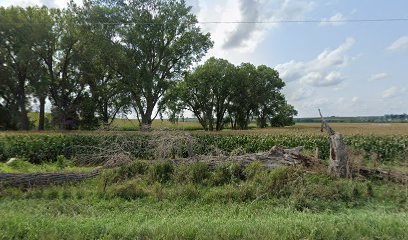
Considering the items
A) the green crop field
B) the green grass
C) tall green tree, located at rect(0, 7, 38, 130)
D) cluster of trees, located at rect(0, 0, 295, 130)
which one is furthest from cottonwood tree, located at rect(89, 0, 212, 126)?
the green grass

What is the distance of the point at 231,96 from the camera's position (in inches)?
2285

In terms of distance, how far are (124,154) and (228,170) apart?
4.64 meters

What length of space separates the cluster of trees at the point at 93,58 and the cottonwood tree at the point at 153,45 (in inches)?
4.7

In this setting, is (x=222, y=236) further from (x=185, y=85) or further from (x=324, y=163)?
(x=185, y=85)

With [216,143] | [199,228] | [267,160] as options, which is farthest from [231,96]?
[199,228]

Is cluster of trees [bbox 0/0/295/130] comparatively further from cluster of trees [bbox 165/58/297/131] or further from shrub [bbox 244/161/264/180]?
shrub [bbox 244/161/264/180]

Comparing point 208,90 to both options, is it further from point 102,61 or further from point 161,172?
point 161,172

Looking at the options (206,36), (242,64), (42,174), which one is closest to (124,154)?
(42,174)

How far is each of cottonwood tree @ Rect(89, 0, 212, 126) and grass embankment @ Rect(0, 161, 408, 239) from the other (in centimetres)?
2920

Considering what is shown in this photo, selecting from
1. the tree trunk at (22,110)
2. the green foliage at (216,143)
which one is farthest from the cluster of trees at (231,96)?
the green foliage at (216,143)

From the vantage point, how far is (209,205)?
8.16m

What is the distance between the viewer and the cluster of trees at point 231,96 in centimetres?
5488

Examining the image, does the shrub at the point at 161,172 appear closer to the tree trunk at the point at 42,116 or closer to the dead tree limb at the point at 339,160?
the dead tree limb at the point at 339,160

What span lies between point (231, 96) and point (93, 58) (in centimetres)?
2688
